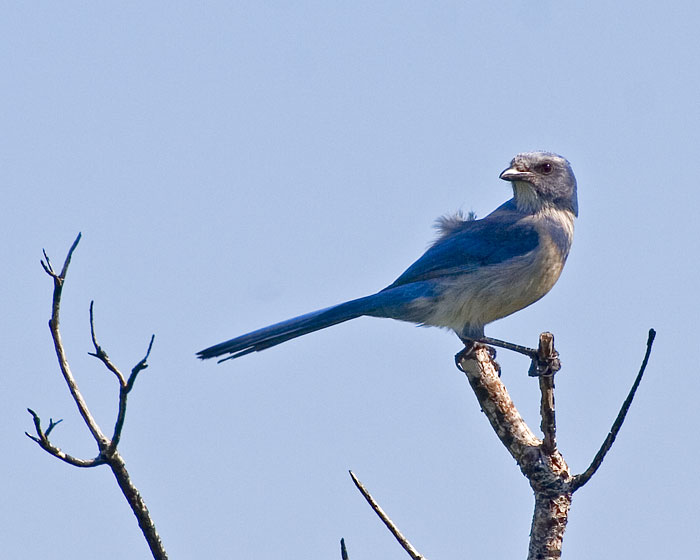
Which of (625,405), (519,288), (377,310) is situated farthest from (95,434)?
(519,288)

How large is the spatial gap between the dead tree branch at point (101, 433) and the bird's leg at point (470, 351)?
3613 mm

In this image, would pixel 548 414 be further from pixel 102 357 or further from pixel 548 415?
pixel 102 357

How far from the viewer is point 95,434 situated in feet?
14.6

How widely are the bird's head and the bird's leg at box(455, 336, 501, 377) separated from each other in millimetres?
1448

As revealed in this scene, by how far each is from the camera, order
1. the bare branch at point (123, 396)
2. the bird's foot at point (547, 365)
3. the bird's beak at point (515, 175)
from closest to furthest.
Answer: the bare branch at point (123, 396) < the bird's foot at point (547, 365) < the bird's beak at point (515, 175)

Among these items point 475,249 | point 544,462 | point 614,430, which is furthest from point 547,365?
point 475,249

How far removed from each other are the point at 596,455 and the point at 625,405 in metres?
0.45

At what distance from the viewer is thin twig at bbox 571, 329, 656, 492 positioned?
17.5ft

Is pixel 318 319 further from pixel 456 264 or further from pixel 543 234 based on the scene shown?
pixel 543 234

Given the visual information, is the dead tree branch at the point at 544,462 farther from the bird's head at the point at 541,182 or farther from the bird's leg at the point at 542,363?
the bird's head at the point at 541,182

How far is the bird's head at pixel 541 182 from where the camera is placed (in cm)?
896

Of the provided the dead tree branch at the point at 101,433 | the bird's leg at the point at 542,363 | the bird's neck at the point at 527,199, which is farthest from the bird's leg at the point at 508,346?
the dead tree branch at the point at 101,433

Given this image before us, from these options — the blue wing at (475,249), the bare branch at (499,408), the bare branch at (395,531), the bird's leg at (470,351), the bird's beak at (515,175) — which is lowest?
the bare branch at (395,531)

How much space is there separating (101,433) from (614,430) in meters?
2.89
